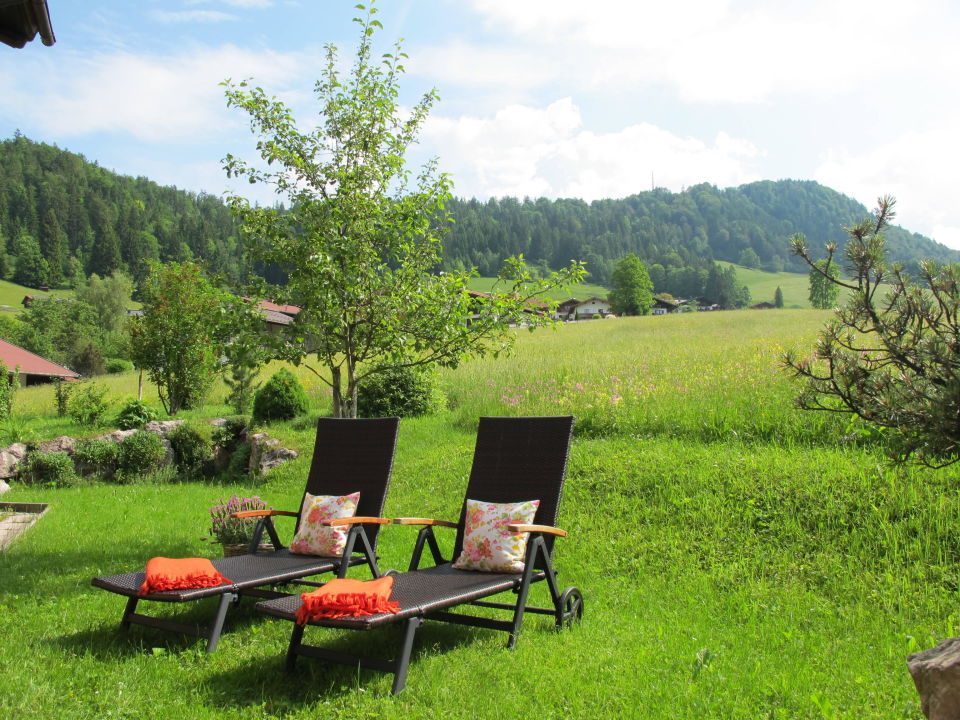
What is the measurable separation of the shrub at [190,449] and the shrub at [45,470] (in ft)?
6.08

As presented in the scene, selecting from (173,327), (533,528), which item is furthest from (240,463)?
(533,528)

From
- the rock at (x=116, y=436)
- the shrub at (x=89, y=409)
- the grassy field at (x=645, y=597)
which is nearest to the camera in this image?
the grassy field at (x=645, y=597)

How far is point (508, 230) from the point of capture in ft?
421

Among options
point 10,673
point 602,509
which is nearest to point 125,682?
point 10,673

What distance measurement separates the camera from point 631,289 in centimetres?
7631

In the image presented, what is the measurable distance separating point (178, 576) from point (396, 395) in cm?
1010

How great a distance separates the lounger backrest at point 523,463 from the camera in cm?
545

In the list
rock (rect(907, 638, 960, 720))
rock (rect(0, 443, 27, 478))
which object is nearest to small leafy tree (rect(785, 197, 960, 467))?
rock (rect(907, 638, 960, 720))

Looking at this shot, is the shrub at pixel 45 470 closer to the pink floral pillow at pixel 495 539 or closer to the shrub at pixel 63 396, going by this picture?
the shrub at pixel 63 396

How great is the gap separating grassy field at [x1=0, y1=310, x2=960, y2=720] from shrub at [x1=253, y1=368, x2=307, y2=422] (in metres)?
4.93

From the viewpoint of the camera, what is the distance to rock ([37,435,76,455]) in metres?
13.7

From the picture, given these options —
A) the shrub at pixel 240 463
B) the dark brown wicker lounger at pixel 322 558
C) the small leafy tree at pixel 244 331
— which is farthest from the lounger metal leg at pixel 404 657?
the shrub at pixel 240 463

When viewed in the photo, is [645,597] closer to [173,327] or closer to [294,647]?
[294,647]

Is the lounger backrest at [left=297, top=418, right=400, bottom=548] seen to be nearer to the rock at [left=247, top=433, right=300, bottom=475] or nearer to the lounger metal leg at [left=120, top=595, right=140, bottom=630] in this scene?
the lounger metal leg at [left=120, top=595, right=140, bottom=630]
